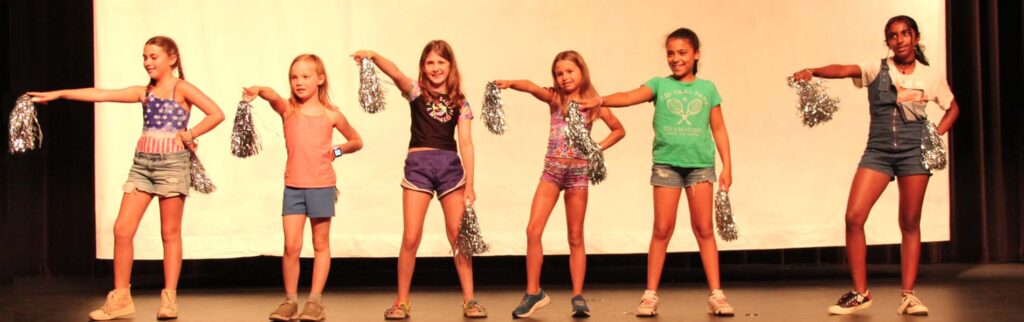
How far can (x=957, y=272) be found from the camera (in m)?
6.50

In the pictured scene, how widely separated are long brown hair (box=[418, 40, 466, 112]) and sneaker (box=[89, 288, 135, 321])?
1.51 meters

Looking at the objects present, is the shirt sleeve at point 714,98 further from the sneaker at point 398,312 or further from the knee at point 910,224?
the sneaker at point 398,312

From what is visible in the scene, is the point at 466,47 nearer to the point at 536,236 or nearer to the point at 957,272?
the point at 536,236

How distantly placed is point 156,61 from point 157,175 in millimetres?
469

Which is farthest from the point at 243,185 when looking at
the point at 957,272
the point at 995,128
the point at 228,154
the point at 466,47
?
the point at 995,128

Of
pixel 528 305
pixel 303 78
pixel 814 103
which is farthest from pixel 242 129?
pixel 814 103

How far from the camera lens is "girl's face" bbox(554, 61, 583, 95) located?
466 cm

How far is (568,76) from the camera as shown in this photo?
15.3 ft

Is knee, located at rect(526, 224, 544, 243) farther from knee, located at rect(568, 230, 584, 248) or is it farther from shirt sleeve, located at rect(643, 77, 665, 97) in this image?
shirt sleeve, located at rect(643, 77, 665, 97)

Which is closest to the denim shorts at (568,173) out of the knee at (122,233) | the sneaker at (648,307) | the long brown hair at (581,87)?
the long brown hair at (581,87)

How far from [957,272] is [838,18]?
160 centimetres

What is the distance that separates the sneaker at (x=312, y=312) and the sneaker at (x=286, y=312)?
0.04m

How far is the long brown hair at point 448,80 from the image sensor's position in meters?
4.61

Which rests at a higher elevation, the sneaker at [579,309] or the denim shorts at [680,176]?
the denim shorts at [680,176]
